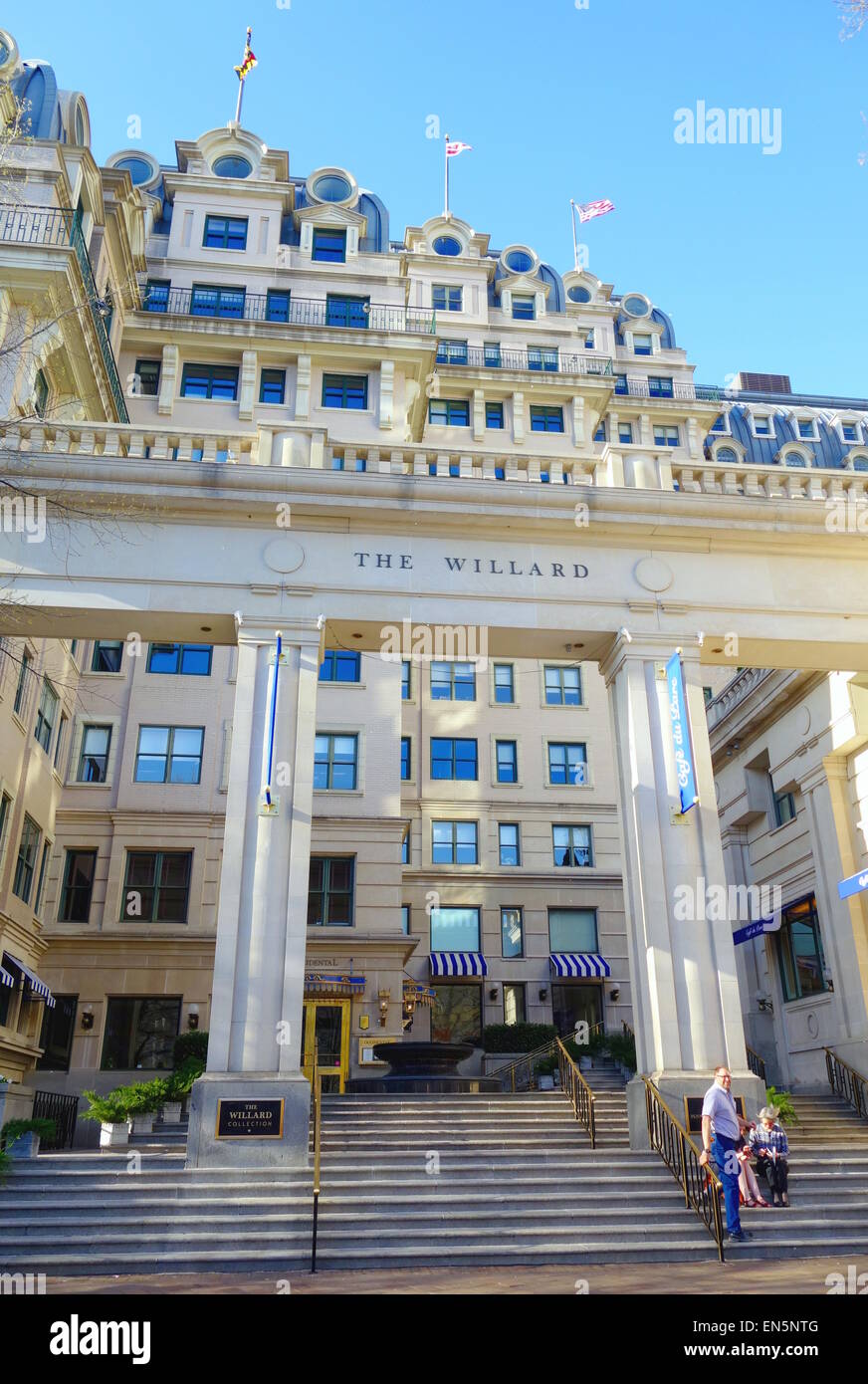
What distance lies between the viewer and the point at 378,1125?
16781 millimetres

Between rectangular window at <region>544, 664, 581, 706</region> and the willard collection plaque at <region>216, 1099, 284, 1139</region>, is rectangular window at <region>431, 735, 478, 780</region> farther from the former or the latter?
the willard collection plaque at <region>216, 1099, 284, 1139</region>

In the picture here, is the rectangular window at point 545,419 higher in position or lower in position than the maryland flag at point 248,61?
lower

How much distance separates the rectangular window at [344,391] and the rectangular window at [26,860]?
16.4m

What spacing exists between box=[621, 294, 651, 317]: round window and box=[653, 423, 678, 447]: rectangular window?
24.3ft

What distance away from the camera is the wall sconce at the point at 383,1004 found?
91.7 ft

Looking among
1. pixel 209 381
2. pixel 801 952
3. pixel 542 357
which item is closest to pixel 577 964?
pixel 801 952

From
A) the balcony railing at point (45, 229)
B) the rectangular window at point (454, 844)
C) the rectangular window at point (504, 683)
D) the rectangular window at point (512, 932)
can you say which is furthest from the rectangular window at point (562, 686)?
the balcony railing at point (45, 229)

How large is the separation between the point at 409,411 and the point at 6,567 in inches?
760

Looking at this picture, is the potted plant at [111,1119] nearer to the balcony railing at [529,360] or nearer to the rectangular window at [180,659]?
the rectangular window at [180,659]

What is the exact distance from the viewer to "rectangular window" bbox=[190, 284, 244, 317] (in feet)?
116

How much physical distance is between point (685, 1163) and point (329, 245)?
→ 1332 inches

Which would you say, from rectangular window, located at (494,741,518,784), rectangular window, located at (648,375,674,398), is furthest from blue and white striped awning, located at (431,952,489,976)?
rectangular window, located at (648,375,674,398)

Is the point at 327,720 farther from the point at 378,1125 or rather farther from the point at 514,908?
the point at 378,1125

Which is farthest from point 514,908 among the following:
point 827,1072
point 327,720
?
point 827,1072
